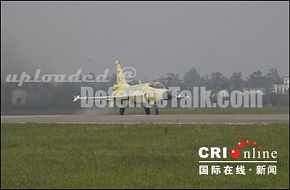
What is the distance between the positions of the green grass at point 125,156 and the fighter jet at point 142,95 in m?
17.1

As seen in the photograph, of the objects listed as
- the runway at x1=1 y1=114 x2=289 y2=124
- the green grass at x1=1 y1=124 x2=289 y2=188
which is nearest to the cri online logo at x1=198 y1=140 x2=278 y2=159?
the green grass at x1=1 y1=124 x2=289 y2=188

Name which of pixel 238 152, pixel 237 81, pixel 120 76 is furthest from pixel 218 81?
pixel 238 152

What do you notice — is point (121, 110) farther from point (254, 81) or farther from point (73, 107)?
point (254, 81)

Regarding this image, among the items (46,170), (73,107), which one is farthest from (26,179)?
(73,107)

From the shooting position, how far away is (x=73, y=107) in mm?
32094

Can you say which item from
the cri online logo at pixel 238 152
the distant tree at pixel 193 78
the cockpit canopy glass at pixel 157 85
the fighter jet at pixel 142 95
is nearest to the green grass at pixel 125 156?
the cri online logo at pixel 238 152

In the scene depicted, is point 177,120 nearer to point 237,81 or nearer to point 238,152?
point 238,152

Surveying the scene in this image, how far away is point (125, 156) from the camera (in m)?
12.7

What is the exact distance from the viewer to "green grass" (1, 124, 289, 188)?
9664mm

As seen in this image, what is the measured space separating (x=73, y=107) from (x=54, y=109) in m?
4.32

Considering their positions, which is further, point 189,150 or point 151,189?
point 189,150

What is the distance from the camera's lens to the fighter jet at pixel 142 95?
39.3 meters

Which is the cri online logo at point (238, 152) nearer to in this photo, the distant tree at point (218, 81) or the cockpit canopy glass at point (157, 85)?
the cockpit canopy glass at point (157, 85)

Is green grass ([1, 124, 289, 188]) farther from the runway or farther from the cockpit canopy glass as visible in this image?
the cockpit canopy glass
